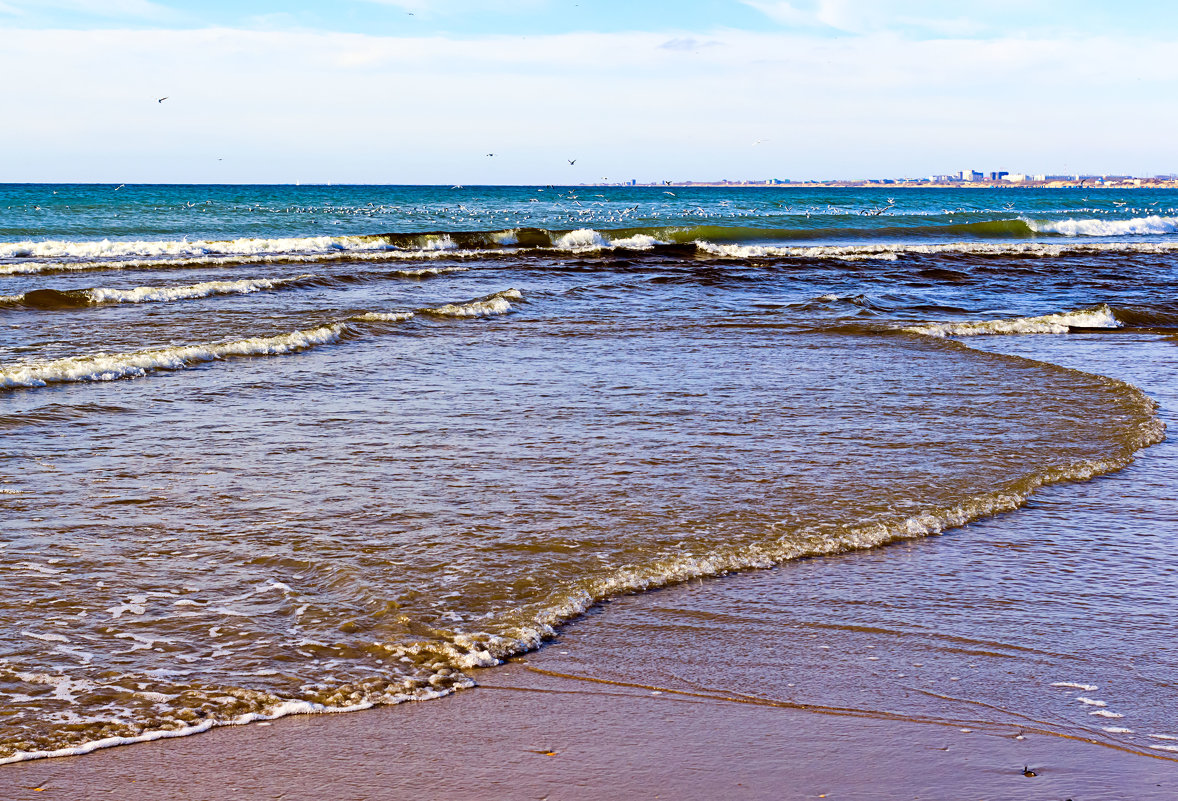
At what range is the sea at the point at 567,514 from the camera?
12.9ft

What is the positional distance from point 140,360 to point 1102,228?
51.1 meters

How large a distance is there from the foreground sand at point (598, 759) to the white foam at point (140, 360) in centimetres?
805

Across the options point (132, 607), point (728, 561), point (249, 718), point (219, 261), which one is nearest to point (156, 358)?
point (132, 607)

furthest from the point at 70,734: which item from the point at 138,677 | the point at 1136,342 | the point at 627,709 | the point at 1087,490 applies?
the point at 1136,342

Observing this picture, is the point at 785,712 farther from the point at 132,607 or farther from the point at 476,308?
the point at 476,308

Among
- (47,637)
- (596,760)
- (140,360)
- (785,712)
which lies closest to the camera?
(596,760)

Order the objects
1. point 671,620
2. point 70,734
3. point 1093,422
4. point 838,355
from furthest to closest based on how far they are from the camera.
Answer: point 838,355, point 1093,422, point 671,620, point 70,734

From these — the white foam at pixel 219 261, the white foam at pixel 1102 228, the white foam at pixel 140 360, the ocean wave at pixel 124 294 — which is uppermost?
the white foam at pixel 1102 228

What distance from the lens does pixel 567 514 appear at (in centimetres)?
591

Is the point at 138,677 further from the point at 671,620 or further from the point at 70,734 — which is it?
the point at 671,620

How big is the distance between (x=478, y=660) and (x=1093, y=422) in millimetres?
6704

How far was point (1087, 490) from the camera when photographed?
6.70 m

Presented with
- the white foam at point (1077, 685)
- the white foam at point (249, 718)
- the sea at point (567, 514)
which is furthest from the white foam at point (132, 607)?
the white foam at point (1077, 685)

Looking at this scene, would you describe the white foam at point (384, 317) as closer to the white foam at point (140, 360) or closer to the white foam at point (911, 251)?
the white foam at point (140, 360)
